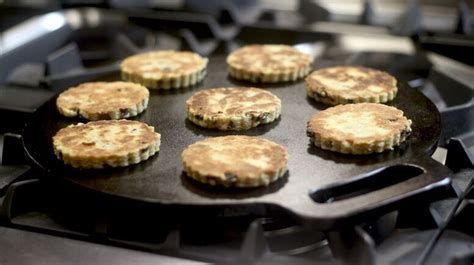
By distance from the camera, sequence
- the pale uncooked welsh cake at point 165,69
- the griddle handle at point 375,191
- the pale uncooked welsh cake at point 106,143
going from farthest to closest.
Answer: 1. the pale uncooked welsh cake at point 165,69
2. the pale uncooked welsh cake at point 106,143
3. the griddle handle at point 375,191

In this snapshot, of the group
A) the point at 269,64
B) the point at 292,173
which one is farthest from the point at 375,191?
the point at 269,64

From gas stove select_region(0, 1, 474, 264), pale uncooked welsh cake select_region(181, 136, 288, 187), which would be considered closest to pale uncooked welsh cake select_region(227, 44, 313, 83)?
gas stove select_region(0, 1, 474, 264)

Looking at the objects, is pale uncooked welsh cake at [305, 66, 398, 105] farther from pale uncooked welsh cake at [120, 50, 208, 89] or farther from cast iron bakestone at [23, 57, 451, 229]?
pale uncooked welsh cake at [120, 50, 208, 89]

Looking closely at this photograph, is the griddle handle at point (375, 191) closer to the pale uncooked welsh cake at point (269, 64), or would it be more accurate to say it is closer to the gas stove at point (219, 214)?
the gas stove at point (219, 214)

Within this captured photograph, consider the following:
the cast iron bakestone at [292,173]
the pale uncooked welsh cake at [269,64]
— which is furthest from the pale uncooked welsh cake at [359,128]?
the pale uncooked welsh cake at [269,64]

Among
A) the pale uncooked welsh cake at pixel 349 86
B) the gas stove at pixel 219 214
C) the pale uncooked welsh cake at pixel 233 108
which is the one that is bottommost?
the gas stove at pixel 219 214

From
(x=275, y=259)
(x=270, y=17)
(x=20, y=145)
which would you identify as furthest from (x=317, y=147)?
(x=270, y=17)
